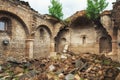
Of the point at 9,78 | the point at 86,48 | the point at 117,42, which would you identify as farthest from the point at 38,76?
the point at 86,48

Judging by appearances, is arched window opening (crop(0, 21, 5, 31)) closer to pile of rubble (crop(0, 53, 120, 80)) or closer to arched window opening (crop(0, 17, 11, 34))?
arched window opening (crop(0, 17, 11, 34))

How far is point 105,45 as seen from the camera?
2020 centimetres

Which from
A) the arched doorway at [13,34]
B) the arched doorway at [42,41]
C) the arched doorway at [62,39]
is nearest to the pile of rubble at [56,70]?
the arched doorway at [13,34]

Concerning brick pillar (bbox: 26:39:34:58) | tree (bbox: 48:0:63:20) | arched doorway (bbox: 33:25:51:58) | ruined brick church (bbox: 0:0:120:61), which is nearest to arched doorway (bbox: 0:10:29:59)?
ruined brick church (bbox: 0:0:120:61)

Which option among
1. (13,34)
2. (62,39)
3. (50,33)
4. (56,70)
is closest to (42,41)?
(50,33)

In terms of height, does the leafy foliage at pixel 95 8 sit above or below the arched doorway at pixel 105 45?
above

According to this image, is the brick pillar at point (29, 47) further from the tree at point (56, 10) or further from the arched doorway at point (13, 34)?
the tree at point (56, 10)

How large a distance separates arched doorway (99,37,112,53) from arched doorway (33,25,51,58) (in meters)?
4.81

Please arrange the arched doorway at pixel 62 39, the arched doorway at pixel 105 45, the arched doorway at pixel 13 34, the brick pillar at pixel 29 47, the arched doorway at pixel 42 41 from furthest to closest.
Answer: the arched doorway at pixel 62 39 → the arched doorway at pixel 42 41 → the arched doorway at pixel 105 45 → the brick pillar at pixel 29 47 → the arched doorway at pixel 13 34

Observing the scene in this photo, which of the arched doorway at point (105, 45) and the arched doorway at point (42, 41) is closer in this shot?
the arched doorway at point (105, 45)

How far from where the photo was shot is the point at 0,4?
16500 mm

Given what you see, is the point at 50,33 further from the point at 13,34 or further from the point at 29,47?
the point at 13,34

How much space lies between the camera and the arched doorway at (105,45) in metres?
19.8

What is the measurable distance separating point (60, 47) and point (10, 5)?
7.55m
